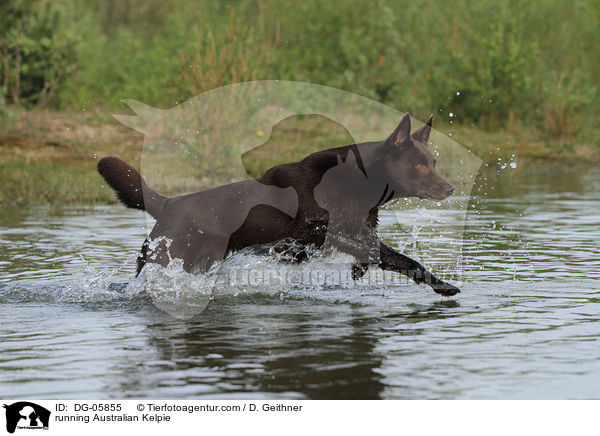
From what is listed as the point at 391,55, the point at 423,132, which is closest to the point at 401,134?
the point at 423,132

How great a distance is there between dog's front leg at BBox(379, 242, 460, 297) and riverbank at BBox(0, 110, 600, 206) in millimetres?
8621

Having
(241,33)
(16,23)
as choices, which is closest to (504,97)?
(241,33)

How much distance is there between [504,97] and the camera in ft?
84.6

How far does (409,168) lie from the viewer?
8.15 m

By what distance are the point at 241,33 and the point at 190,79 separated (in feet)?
4.35

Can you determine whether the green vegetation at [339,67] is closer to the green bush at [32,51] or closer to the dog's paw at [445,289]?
the green bush at [32,51]

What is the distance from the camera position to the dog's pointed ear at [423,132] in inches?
328

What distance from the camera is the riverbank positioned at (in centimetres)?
1599

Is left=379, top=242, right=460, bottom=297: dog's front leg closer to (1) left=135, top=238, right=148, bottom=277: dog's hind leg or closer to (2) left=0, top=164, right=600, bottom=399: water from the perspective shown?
(2) left=0, top=164, right=600, bottom=399: water

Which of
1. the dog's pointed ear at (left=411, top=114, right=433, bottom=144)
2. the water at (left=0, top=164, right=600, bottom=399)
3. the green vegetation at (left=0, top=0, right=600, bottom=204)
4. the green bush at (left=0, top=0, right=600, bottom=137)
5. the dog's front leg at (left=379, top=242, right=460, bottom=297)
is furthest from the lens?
the green bush at (left=0, top=0, right=600, bottom=137)

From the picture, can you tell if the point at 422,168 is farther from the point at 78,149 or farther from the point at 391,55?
the point at 391,55
